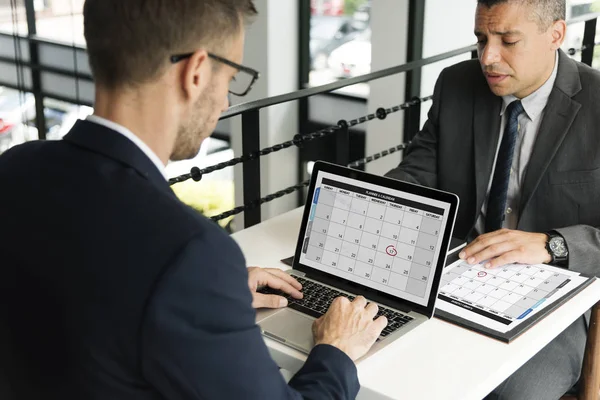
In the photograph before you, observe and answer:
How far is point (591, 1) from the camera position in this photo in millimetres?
5375

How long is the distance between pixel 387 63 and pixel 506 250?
3.92 metres

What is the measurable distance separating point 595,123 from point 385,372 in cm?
109

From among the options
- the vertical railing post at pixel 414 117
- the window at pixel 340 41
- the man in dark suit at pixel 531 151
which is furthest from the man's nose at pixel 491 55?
the window at pixel 340 41

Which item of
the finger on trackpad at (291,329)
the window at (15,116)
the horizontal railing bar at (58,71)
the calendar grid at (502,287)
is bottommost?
the window at (15,116)

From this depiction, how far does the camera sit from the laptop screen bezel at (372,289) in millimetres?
1759

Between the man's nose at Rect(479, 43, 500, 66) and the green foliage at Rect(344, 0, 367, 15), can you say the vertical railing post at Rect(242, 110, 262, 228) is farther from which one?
the green foliage at Rect(344, 0, 367, 15)

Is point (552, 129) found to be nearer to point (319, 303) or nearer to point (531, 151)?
point (531, 151)

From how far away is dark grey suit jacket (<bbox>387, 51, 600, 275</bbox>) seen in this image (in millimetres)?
2285

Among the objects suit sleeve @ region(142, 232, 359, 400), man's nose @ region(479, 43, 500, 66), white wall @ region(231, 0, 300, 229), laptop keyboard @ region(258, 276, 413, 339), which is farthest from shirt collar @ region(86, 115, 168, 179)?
white wall @ region(231, 0, 300, 229)

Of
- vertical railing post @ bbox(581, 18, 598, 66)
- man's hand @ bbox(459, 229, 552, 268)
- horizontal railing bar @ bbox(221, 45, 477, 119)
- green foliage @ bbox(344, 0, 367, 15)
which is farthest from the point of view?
green foliage @ bbox(344, 0, 367, 15)

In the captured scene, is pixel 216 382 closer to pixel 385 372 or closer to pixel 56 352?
pixel 56 352

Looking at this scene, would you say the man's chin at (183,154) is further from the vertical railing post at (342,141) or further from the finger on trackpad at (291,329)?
the vertical railing post at (342,141)

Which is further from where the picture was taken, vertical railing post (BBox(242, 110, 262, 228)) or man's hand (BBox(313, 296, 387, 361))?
vertical railing post (BBox(242, 110, 262, 228))

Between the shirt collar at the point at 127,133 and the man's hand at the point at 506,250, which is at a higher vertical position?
the shirt collar at the point at 127,133
